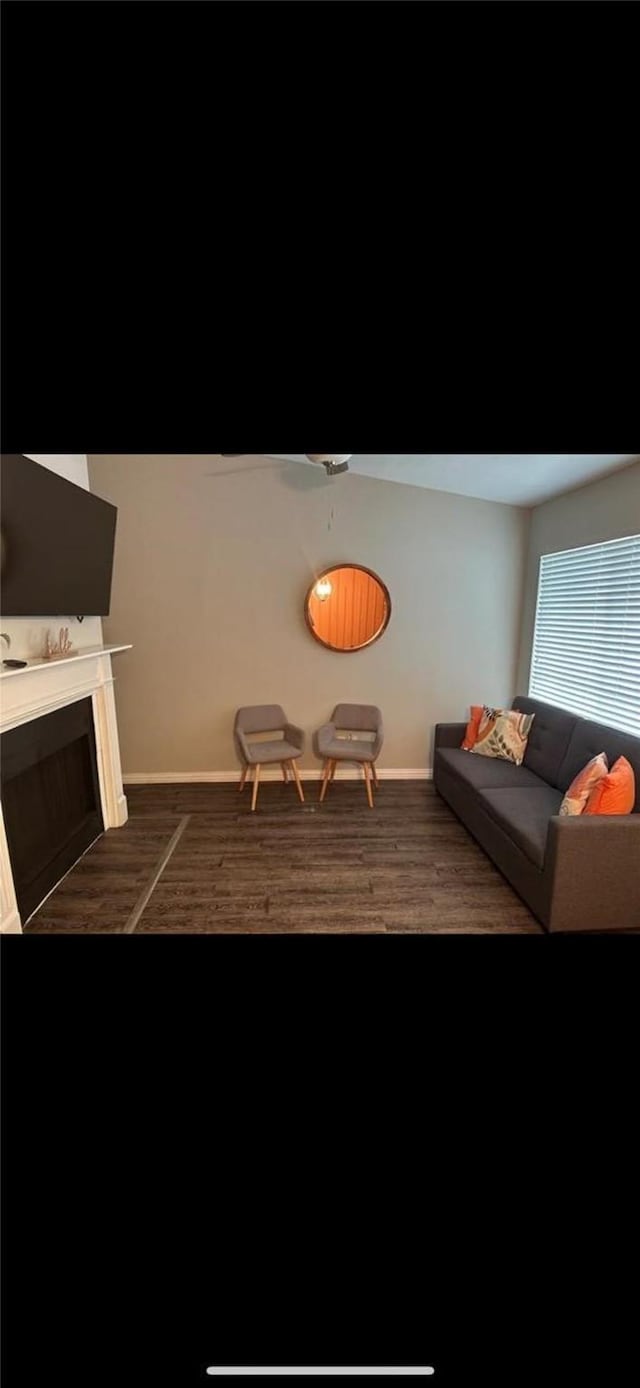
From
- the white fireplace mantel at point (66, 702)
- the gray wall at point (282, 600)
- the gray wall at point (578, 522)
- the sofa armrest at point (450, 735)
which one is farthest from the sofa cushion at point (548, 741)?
the white fireplace mantel at point (66, 702)

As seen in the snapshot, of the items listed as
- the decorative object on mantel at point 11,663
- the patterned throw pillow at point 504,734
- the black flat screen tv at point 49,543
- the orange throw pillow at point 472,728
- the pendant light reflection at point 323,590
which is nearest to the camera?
the black flat screen tv at point 49,543

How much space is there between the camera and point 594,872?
1.98 metres

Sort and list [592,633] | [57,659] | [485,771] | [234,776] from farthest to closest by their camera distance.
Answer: [234,776] → [485,771] → [592,633] → [57,659]

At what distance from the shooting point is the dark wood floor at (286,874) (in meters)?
2.19

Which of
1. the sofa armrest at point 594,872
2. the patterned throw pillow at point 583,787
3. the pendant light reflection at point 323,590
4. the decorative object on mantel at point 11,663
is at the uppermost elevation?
the pendant light reflection at point 323,590

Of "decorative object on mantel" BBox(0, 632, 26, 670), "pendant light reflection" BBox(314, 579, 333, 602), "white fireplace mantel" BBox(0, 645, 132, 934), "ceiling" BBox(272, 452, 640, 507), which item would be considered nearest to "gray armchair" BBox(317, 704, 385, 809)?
"pendant light reflection" BBox(314, 579, 333, 602)

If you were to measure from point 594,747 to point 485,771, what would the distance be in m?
0.66

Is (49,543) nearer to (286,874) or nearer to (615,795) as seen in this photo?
(286,874)

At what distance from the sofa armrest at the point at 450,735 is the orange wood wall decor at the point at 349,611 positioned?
0.86 m

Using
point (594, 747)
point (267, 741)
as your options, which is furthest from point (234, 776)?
point (594, 747)

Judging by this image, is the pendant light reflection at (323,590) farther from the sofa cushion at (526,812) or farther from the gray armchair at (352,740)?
the sofa cushion at (526,812)

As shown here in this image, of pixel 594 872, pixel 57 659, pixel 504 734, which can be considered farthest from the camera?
pixel 504 734
